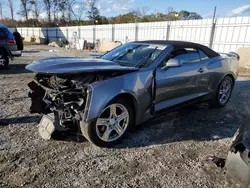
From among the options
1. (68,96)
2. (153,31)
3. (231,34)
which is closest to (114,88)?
(68,96)

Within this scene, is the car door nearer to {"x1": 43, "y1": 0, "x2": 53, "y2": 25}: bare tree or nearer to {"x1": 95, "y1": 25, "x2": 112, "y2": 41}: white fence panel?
{"x1": 95, "y1": 25, "x2": 112, "y2": 41}: white fence panel

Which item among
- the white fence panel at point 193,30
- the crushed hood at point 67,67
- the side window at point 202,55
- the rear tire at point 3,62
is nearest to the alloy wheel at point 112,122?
the crushed hood at point 67,67

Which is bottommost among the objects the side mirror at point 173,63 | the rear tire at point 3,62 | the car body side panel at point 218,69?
the rear tire at point 3,62

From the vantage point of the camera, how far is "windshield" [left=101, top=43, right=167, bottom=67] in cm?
363

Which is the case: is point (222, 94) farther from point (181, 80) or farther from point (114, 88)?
point (114, 88)

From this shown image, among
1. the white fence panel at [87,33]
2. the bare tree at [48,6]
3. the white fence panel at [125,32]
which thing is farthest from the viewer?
the bare tree at [48,6]

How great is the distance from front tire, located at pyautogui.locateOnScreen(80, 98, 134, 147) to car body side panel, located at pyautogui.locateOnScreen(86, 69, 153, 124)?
13 cm

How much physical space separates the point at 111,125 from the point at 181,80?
61.5 inches

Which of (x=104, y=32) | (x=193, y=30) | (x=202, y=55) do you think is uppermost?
(x=193, y=30)

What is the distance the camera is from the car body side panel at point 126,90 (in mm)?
2797

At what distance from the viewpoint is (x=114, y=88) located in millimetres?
2943

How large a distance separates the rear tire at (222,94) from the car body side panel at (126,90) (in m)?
2.17

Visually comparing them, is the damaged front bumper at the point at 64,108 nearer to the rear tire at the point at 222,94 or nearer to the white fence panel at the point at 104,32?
the rear tire at the point at 222,94

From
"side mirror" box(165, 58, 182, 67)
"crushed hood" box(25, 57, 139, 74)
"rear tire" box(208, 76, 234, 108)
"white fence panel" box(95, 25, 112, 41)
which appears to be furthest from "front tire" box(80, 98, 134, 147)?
"white fence panel" box(95, 25, 112, 41)
